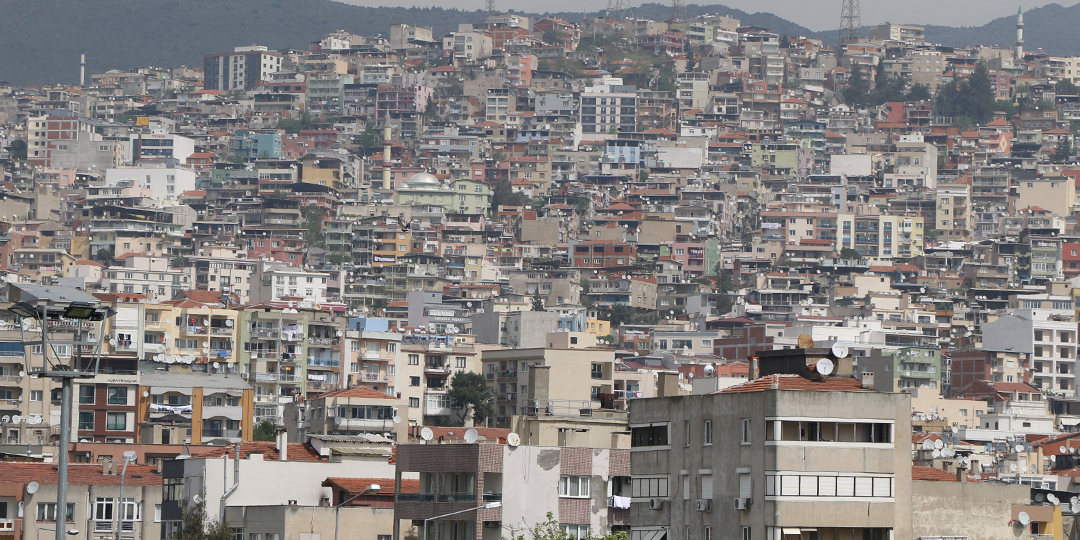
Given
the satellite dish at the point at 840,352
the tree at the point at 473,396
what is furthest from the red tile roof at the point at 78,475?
the tree at the point at 473,396

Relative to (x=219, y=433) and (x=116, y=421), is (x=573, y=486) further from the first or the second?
(x=219, y=433)

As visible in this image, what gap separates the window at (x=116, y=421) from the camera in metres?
74.6

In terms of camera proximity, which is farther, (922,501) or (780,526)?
(922,501)

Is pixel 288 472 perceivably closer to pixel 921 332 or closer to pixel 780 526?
pixel 780 526

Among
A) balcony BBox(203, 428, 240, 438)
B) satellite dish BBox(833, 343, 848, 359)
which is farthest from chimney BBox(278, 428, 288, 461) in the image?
balcony BBox(203, 428, 240, 438)

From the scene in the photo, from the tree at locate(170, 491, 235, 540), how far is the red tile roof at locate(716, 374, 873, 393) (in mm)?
14871

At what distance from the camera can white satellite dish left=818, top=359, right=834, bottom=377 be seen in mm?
34031

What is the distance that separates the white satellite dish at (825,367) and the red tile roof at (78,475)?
79.4 ft

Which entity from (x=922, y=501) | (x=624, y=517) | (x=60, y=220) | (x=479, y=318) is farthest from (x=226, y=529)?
(x=60, y=220)

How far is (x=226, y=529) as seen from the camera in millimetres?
45375

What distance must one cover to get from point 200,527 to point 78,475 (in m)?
9.03

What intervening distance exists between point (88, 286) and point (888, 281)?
61967 mm

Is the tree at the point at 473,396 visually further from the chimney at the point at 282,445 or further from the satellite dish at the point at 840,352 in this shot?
the satellite dish at the point at 840,352

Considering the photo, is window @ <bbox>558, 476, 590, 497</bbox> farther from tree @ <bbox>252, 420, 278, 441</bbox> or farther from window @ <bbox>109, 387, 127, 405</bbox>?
tree @ <bbox>252, 420, 278, 441</bbox>
